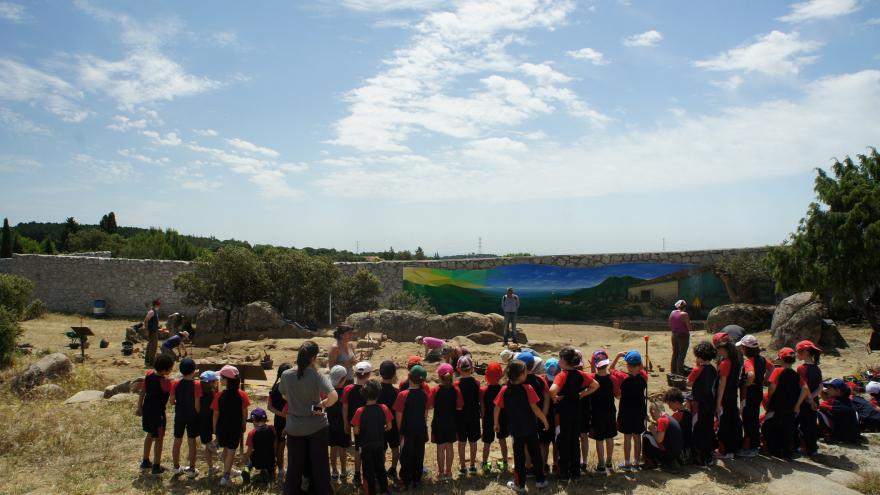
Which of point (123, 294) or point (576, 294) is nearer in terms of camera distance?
point (576, 294)

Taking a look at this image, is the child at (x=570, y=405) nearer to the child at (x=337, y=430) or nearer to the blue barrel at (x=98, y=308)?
the child at (x=337, y=430)

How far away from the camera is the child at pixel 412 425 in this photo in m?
5.72

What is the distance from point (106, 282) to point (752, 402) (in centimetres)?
2421

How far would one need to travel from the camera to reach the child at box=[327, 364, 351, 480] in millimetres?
5977

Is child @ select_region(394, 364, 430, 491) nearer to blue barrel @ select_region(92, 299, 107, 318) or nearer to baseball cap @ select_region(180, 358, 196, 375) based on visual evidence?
baseball cap @ select_region(180, 358, 196, 375)

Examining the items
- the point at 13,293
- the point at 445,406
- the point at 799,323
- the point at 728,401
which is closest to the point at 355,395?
the point at 445,406

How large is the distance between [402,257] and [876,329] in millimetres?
24490

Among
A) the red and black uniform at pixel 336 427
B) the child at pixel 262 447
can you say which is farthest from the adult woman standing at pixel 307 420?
the child at pixel 262 447

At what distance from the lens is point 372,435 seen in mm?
5422

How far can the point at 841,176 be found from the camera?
13398 millimetres

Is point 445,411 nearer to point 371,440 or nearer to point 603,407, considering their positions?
point 371,440

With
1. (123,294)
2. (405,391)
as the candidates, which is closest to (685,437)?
(405,391)

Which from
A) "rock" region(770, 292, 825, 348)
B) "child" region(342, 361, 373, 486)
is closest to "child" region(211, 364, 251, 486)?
"child" region(342, 361, 373, 486)

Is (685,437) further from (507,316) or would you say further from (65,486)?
(507,316)
